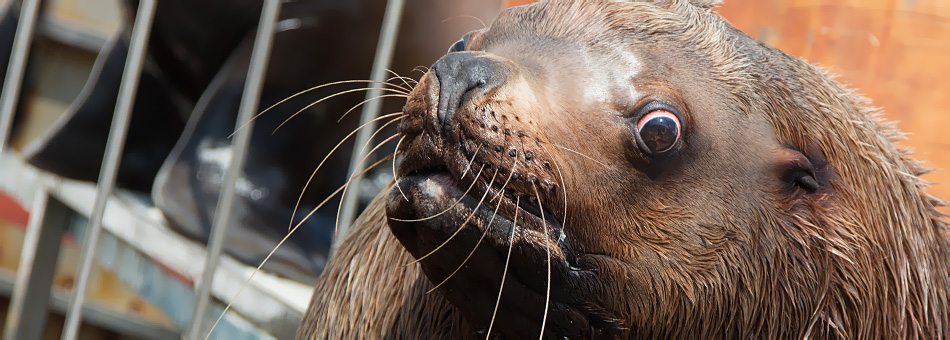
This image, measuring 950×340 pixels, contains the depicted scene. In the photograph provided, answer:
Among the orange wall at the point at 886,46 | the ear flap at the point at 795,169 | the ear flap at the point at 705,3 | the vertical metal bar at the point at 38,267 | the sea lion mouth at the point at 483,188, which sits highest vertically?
the orange wall at the point at 886,46

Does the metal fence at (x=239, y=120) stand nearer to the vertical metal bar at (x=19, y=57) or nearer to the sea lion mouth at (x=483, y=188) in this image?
the vertical metal bar at (x=19, y=57)

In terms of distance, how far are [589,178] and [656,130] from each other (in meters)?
0.16

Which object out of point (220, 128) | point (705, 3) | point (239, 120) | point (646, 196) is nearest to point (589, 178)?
point (646, 196)

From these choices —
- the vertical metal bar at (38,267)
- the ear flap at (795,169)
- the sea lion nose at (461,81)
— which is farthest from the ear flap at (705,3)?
the vertical metal bar at (38,267)

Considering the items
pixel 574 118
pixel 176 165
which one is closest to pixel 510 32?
pixel 574 118

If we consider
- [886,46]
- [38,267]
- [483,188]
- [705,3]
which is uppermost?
[886,46]

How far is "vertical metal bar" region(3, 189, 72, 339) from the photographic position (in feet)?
14.1

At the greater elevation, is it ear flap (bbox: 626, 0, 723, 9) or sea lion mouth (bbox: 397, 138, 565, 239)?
ear flap (bbox: 626, 0, 723, 9)

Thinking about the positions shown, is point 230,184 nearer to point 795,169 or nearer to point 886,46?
point 795,169

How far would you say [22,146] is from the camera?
4812mm

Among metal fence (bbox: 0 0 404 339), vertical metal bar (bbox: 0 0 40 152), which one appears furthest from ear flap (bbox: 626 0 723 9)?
vertical metal bar (bbox: 0 0 40 152)

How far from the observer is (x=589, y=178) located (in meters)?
1.50

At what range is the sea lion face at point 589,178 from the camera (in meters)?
1.43

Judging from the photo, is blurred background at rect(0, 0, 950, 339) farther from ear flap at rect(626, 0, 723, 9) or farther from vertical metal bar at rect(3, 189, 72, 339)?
ear flap at rect(626, 0, 723, 9)
